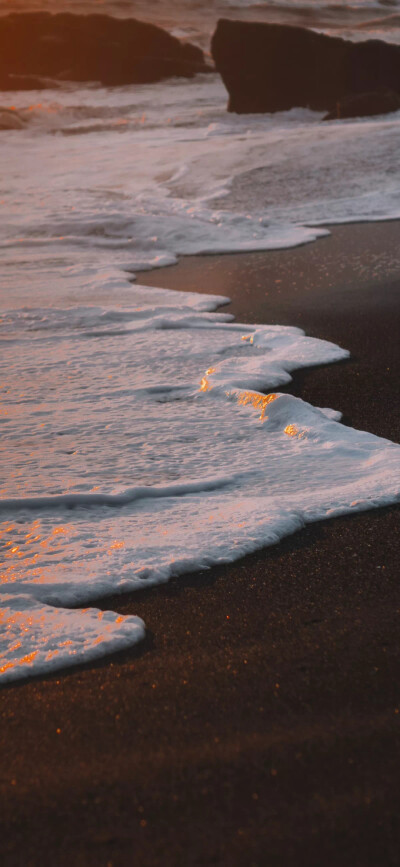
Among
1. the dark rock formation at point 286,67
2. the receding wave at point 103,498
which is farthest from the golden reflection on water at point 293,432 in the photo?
the dark rock formation at point 286,67

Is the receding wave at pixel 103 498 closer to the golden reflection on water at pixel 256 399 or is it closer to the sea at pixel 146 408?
the sea at pixel 146 408

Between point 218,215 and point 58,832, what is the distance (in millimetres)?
7800

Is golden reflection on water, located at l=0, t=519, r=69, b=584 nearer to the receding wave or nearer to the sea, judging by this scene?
the sea

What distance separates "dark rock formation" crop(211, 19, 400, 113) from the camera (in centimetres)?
1688

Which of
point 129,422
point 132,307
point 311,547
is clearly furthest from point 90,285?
point 311,547

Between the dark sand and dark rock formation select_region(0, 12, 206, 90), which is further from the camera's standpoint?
dark rock formation select_region(0, 12, 206, 90)

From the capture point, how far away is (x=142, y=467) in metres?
3.03

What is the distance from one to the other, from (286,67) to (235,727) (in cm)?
1866

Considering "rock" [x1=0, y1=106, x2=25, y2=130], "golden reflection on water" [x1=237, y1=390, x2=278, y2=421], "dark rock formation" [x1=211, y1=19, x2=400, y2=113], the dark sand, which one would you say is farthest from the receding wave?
"rock" [x1=0, y1=106, x2=25, y2=130]

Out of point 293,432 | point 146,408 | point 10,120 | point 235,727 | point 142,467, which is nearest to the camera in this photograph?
point 235,727

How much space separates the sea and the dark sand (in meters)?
0.14

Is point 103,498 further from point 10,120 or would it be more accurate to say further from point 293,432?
point 10,120

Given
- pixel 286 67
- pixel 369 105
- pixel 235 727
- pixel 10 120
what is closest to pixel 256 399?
pixel 235 727

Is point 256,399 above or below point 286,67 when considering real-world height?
below
